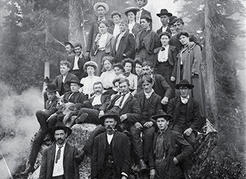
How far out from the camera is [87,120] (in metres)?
9.32

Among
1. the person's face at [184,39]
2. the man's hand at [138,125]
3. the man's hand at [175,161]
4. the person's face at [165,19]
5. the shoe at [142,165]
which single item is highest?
the person's face at [165,19]

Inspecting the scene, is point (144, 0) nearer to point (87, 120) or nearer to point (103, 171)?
point (87, 120)

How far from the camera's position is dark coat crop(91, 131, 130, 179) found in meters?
7.54

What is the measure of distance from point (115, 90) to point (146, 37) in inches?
77.8

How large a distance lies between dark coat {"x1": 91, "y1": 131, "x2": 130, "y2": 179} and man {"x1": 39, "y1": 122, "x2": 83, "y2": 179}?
1.31 ft

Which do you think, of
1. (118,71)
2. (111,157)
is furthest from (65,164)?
(118,71)

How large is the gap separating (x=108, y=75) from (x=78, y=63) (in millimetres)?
1582

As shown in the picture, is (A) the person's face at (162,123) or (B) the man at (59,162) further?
(A) the person's face at (162,123)

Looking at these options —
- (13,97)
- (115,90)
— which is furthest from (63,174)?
(13,97)

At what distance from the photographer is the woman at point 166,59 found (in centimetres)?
1027

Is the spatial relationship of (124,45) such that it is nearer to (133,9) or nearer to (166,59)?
(133,9)

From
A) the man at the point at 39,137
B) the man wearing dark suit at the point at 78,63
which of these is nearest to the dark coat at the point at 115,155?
the man at the point at 39,137

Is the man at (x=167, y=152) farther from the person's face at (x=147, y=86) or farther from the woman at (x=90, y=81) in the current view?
the woman at (x=90, y=81)

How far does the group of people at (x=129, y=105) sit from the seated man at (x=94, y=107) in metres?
0.02
